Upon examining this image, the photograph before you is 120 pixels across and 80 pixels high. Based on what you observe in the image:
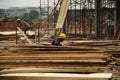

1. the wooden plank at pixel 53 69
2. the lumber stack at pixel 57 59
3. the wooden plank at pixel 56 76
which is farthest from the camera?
the lumber stack at pixel 57 59

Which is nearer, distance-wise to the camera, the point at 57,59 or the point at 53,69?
the point at 53,69

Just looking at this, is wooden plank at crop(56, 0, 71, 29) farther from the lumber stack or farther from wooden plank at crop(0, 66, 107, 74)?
wooden plank at crop(0, 66, 107, 74)

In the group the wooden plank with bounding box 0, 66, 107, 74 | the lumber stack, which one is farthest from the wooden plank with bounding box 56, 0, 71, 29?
the wooden plank with bounding box 0, 66, 107, 74

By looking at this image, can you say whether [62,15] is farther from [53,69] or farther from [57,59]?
[53,69]

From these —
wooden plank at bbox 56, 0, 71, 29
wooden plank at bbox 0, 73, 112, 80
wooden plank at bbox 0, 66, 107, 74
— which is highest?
wooden plank at bbox 56, 0, 71, 29

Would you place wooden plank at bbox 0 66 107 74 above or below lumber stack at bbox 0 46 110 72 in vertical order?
below

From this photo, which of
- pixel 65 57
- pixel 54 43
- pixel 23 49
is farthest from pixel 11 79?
pixel 54 43

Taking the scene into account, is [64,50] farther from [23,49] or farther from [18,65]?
[18,65]

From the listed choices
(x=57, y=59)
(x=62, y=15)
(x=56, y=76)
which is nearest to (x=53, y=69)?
(x=56, y=76)

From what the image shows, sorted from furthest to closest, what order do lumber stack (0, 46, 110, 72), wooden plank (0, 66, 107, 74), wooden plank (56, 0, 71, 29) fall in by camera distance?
1. wooden plank (56, 0, 71, 29)
2. lumber stack (0, 46, 110, 72)
3. wooden plank (0, 66, 107, 74)

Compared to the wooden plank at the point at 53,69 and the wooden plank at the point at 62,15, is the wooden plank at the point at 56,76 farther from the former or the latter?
the wooden plank at the point at 62,15

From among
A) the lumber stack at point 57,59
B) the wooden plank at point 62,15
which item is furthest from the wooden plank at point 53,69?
the wooden plank at point 62,15

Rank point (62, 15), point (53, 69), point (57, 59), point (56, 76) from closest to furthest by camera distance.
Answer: point (56, 76)
point (53, 69)
point (57, 59)
point (62, 15)

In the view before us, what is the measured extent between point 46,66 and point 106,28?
20.4m
